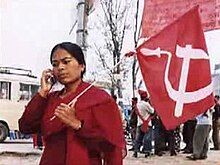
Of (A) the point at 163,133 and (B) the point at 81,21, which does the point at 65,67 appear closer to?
(B) the point at 81,21

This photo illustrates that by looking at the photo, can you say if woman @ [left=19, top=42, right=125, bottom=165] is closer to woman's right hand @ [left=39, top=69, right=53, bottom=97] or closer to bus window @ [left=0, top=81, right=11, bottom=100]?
woman's right hand @ [left=39, top=69, right=53, bottom=97]

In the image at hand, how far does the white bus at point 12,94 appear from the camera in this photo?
542cm

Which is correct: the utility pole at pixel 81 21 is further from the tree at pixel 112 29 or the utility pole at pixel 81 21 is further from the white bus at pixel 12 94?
the white bus at pixel 12 94

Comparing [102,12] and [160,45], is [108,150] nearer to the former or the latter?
[160,45]

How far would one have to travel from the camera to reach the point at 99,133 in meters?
1.67

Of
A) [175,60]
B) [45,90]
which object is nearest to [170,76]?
[175,60]

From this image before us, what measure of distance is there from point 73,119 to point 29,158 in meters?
4.75

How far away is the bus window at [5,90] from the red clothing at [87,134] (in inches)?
170

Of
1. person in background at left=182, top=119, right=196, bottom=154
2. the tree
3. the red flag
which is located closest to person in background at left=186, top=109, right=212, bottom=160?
person in background at left=182, top=119, right=196, bottom=154

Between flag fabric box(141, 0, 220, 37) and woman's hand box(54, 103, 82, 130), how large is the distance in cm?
268

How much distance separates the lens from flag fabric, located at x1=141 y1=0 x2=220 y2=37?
4254 millimetres

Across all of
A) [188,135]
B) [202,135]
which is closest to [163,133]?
[188,135]

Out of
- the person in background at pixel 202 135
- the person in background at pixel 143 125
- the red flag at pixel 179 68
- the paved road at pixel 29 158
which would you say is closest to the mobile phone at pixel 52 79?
the red flag at pixel 179 68

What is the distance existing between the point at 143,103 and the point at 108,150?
16.0ft
